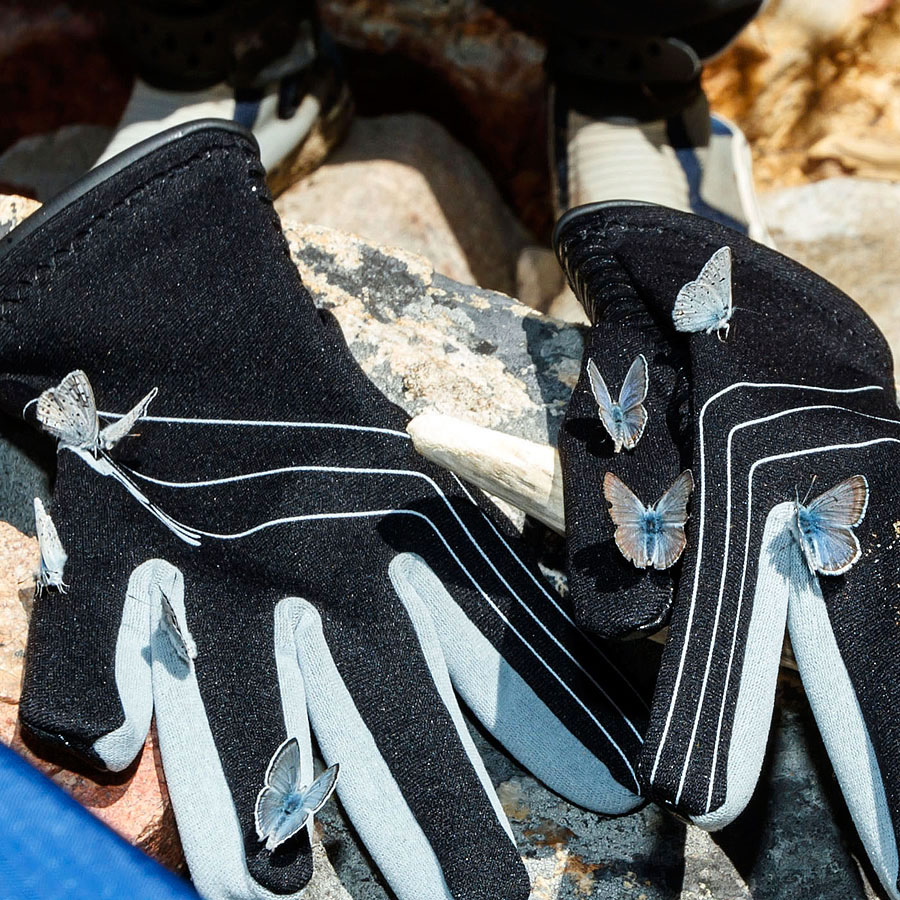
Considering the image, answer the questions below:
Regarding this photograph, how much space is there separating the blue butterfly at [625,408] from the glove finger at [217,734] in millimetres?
426

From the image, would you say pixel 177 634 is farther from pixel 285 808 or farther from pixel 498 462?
pixel 498 462

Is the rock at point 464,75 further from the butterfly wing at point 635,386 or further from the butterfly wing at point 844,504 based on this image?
the butterfly wing at point 844,504

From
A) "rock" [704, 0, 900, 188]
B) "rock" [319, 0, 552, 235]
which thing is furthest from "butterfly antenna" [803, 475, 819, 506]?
"rock" [704, 0, 900, 188]

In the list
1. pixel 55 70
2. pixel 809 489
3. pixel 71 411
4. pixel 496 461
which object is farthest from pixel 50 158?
pixel 809 489

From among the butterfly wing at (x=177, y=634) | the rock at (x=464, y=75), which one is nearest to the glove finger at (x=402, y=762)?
the butterfly wing at (x=177, y=634)

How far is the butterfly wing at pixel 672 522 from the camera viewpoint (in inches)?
40.7

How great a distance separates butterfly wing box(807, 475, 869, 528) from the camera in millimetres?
994

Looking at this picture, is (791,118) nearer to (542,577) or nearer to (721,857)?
(542,577)

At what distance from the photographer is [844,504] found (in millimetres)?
1014

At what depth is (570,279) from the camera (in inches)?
55.4

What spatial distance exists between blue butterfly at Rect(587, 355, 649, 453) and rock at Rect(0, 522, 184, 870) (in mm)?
603

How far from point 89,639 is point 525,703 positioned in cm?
47

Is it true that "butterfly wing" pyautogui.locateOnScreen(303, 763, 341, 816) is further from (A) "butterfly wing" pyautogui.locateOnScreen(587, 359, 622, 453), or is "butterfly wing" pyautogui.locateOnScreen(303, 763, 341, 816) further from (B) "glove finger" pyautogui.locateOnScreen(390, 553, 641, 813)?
(A) "butterfly wing" pyautogui.locateOnScreen(587, 359, 622, 453)

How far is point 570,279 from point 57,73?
1.62m
